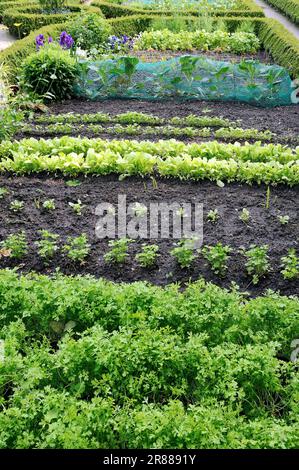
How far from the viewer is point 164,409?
113 inches

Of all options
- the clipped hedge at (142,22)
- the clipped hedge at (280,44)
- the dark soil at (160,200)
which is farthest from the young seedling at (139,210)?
the clipped hedge at (142,22)

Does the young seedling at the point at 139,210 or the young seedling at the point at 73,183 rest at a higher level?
the young seedling at the point at 139,210

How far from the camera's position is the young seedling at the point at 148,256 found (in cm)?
456

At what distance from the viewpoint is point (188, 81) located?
8.87 meters

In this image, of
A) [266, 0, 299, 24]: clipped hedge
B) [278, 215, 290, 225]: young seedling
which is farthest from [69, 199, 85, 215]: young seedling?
[266, 0, 299, 24]: clipped hedge

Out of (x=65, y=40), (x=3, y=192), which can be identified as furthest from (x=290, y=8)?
(x=3, y=192)

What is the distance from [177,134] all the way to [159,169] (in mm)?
1344

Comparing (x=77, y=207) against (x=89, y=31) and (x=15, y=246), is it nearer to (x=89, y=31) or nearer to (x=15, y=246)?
(x=15, y=246)

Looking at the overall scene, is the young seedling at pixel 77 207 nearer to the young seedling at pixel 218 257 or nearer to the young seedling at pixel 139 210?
the young seedling at pixel 139 210

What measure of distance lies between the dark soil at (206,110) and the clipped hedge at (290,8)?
930cm

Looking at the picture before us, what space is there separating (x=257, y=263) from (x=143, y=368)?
64.8 inches

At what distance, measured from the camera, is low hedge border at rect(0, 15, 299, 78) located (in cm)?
1004

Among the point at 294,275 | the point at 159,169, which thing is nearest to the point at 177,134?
the point at 159,169
